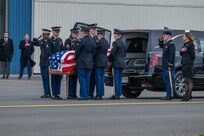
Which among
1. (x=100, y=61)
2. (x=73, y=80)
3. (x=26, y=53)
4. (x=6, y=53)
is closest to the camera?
(x=100, y=61)

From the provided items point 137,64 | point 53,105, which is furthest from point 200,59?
point 53,105

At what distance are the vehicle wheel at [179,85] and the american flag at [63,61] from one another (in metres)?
2.70

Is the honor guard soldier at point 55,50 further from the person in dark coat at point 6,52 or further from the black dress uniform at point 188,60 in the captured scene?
the person in dark coat at point 6,52

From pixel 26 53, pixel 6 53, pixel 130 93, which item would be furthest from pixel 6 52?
pixel 130 93

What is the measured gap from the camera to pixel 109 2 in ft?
104

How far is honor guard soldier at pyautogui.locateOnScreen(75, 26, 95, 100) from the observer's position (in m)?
17.4

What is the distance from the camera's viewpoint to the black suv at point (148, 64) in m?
18.0

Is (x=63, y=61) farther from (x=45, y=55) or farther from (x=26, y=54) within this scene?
(x=26, y=54)

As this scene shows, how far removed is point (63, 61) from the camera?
17.4 metres

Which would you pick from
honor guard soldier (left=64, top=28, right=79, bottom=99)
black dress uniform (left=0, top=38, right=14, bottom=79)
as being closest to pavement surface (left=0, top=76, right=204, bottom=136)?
honor guard soldier (left=64, top=28, right=79, bottom=99)

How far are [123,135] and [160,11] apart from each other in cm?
2156

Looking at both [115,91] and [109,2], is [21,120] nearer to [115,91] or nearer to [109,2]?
[115,91]

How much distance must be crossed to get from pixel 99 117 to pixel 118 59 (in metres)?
4.52

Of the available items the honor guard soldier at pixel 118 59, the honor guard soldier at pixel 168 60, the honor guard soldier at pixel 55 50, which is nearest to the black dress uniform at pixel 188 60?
the honor guard soldier at pixel 168 60
